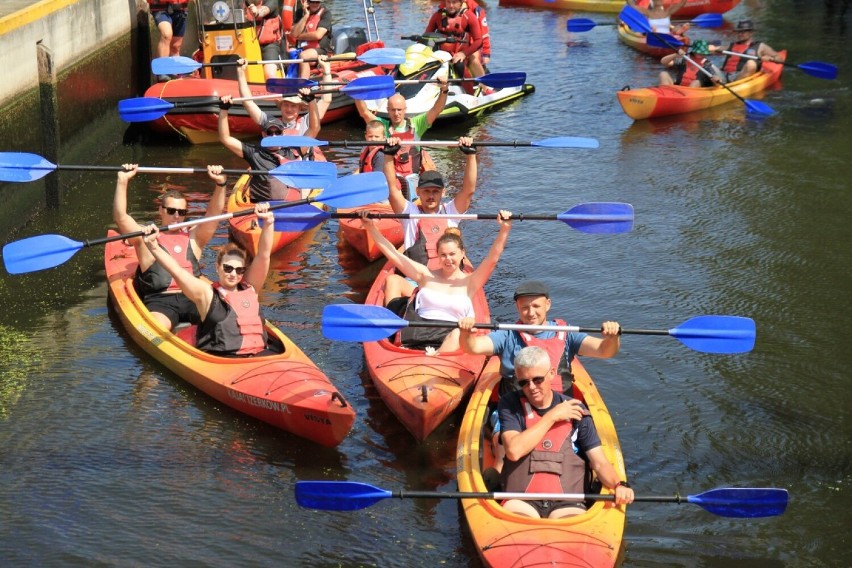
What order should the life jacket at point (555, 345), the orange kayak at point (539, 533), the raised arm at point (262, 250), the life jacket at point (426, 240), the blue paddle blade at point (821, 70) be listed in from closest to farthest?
the orange kayak at point (539, 533), the life jacket at point (555, 345), the raised arm at point (262, 250), the life jacket at point (426, 240), the blue paddle blade at point (821, 70)

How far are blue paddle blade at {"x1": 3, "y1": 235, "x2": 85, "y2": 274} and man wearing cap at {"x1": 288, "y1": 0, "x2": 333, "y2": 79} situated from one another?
693cm

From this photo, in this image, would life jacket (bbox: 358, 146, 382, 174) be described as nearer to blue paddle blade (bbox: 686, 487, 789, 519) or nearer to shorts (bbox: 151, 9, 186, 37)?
shorts (bbox: 151, 9, 186, 37)

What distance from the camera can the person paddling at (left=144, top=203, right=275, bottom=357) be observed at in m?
7.38

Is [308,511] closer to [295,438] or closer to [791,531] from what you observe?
[295,438]

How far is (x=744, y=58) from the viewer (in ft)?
50.9

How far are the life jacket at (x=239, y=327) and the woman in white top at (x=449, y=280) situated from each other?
0.96 meters

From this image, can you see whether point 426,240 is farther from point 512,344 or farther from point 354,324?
point 512,344

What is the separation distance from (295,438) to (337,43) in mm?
9219

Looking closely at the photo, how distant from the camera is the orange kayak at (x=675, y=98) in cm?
1423

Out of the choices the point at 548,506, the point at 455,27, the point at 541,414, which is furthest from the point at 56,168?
the point at 455,27

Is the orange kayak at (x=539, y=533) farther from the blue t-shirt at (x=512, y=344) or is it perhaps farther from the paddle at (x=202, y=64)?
the paddle at (x=202, y=64)

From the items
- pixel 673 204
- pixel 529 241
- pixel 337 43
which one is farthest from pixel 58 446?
pixel 337 43

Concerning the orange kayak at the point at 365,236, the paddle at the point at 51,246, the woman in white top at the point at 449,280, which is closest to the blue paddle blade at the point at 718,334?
the woman in white top at the point at 449,280

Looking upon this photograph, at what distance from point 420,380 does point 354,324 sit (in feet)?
1.81
